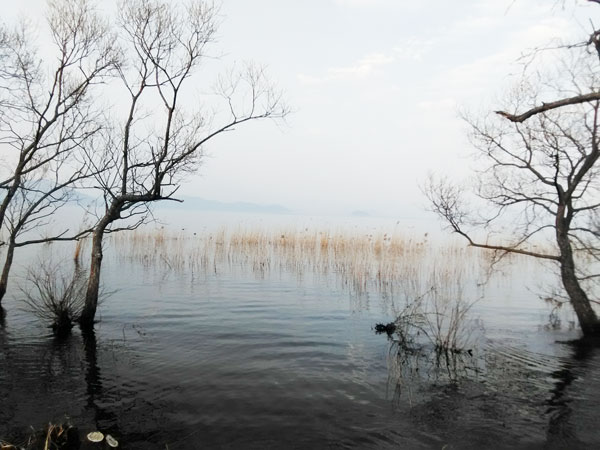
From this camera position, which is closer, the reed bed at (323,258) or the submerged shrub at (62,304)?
the submerged shrub at (62,304)

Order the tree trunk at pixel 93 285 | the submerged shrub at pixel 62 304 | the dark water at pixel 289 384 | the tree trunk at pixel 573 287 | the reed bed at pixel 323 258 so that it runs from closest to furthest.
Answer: the dark water at pixel 289 384, the submerged shrub at pixel 62 304, the tree trunk at pixel 93 285, the tree trunk at pixel 573 287, the reed bed at pixel 323 258

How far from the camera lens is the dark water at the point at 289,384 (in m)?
4.91

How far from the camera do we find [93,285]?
9258 millimetres

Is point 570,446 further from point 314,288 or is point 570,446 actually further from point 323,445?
point 314,288

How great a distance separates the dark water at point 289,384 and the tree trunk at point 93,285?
0.47 metres

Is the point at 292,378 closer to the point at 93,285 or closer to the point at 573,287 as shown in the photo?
the point at 93,285

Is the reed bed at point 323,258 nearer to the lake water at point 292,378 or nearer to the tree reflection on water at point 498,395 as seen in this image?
the lake water at point 292,378

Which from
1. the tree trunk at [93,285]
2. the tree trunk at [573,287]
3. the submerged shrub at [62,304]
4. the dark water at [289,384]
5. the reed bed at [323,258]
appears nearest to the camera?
the dark water at [289,384]

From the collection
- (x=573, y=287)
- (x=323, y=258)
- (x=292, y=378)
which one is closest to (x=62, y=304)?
(x=292, y=378)

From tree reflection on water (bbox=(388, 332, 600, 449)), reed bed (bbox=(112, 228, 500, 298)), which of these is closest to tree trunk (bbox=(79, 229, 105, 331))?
tree reflection on water (bbox=(388, 332, 600, 449))

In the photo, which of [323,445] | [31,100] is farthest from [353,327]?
[31,100]

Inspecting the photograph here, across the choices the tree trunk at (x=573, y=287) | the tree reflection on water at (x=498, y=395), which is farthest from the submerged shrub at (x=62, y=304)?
the tree trunk at (x=573, y=287)

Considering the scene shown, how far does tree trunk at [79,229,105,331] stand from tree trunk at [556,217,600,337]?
458 inches

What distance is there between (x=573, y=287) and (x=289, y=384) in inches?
320
